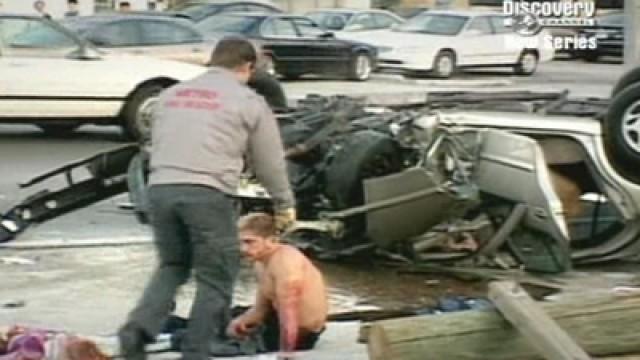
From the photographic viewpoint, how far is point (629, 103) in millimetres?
11188

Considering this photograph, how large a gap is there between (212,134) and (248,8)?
30801 millimetres

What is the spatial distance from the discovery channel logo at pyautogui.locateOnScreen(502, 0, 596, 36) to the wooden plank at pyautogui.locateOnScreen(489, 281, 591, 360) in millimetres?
31252

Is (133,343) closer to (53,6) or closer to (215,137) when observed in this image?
(215,137)

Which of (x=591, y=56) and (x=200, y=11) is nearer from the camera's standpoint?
(x=200, y=11)

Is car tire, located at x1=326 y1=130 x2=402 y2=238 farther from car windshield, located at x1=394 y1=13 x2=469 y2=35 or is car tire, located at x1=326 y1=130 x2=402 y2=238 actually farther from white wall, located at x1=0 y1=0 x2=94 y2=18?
white wall, located at x1=0 y1=0 x2=94 y2=18

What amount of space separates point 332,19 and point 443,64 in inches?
249

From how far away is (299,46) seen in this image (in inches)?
1223

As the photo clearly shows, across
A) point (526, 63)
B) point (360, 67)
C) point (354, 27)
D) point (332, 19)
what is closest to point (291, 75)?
point (360, 67)

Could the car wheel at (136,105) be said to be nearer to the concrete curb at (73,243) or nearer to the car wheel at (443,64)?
the concrete curb at (73,243)

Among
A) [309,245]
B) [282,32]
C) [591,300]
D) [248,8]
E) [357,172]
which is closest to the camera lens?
[591,300]

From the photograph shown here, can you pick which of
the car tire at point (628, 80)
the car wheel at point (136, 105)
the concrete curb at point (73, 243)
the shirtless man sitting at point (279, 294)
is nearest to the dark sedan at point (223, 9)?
the car wheel at point (136, 105)

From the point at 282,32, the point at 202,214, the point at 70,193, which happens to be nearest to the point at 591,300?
the point at 202,214

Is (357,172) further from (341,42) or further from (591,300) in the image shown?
(341,42)

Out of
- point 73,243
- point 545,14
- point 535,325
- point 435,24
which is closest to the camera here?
point 535,325
